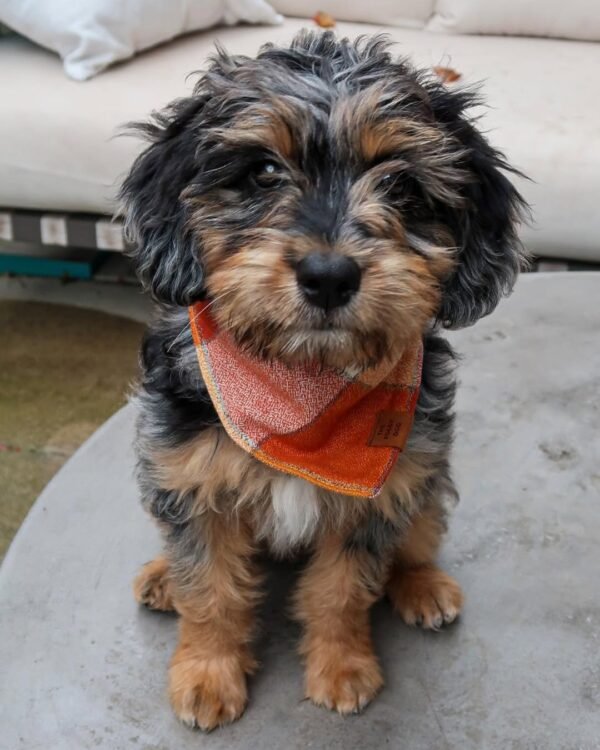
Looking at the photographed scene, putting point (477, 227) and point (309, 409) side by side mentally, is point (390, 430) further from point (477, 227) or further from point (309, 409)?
point (477, 227)

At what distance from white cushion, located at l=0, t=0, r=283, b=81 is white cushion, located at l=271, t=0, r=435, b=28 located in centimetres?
90

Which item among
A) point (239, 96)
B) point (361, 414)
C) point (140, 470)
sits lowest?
point (140, 470)

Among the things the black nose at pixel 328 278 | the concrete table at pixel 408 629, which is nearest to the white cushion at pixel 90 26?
the concrete table at pixel 408 629

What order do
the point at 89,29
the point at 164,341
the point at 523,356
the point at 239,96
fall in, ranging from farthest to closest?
1. the point at 89,29
2. the point at 523,356
3. the point at 164,341
4. the point at 239,96

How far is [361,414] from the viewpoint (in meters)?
1.72

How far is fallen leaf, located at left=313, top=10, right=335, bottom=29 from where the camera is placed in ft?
14.1

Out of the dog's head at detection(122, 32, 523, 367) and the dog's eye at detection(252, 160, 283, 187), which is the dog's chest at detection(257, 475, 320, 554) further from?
the dog's eye at detection(252, 160, 283, 187)

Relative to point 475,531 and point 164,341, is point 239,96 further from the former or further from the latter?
point 475,531

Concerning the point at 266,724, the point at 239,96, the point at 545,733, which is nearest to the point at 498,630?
the point at 545,733

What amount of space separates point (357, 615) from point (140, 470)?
0.55 meters

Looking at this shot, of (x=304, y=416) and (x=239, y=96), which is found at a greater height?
(x=239, y=96)

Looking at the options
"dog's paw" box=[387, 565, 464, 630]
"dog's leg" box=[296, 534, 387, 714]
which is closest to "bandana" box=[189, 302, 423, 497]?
"dog's leg" box=[296, 534, 387, 714]

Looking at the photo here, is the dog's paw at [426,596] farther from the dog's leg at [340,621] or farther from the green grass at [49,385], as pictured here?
the green grass at [49,385]

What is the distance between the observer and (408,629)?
6.41ft
